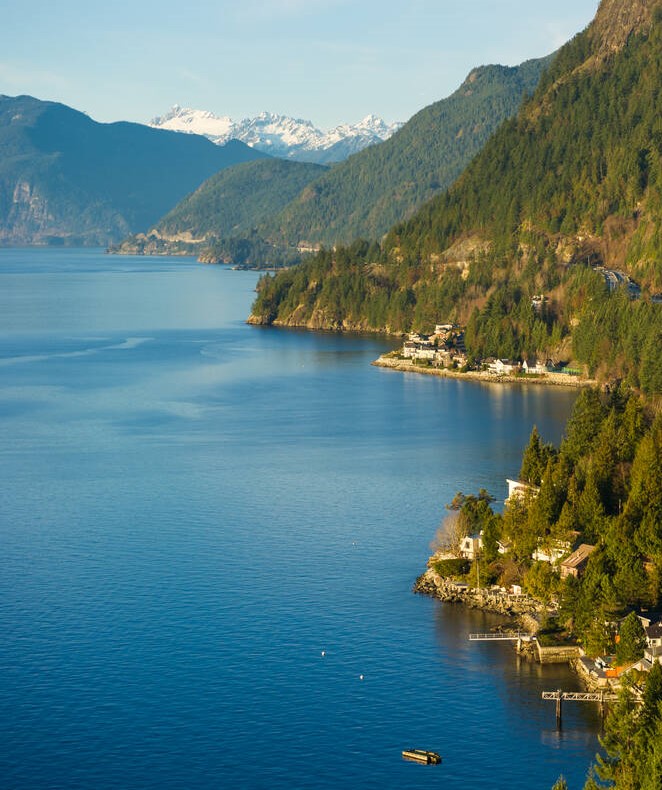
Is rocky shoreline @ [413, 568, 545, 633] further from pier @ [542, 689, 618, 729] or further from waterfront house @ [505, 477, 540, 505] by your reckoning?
waterfront house @ [505, 477, 540, 505]

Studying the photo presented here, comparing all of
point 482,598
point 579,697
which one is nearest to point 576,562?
point 482,598

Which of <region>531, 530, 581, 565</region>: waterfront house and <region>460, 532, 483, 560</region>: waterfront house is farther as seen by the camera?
<region>460, 532, 483, 560</region>: waterfront house

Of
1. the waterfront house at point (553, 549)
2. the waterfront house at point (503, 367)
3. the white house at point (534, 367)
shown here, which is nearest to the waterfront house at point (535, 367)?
the white house at point (534, 367)

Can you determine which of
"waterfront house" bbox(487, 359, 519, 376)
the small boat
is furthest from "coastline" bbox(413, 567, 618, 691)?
"waterfront house" bbox(487, 359, 519, 376)

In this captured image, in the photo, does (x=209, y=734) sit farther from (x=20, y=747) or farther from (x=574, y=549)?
(x=574, y=549)

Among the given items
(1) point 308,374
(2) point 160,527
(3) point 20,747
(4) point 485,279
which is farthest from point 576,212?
(3) point 20,747

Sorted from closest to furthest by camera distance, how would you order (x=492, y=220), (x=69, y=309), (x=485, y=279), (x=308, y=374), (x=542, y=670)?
(x=542, y=670) < (x=308, y=374) < (x=485, y=279) < (x=492, y=220) < (x=69, y=309)
